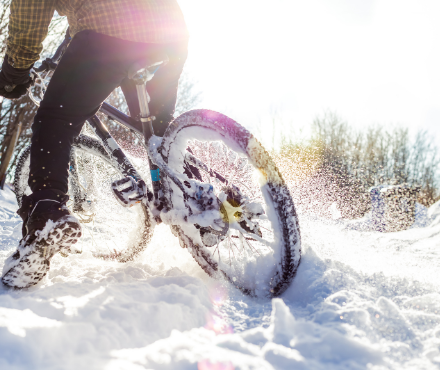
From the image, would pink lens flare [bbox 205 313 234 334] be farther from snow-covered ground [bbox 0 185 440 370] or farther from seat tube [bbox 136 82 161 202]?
seat tube [bbox 136 82 161 202]

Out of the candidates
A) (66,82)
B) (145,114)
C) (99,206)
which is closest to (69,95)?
(66,82)

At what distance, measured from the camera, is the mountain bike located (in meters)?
1.23

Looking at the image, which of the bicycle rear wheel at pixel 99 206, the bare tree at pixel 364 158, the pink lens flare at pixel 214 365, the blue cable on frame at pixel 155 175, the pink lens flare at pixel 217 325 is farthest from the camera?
the bare tree at pixel 364 158

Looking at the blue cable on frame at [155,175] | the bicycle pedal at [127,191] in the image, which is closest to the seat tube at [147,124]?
the blue cable on frame at [155,175]

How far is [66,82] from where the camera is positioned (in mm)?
1194

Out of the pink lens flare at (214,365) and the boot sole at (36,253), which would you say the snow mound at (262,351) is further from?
the boot sole at (36,253)

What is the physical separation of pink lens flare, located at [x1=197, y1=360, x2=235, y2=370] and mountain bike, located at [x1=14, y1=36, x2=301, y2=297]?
61 cm

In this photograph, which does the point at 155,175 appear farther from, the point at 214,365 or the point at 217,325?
the point at 214,365

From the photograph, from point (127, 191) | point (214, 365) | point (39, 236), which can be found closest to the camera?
point (214, 365)

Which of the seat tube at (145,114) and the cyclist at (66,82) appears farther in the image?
the seat tube at (145,114)

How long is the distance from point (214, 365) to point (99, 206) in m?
1.86

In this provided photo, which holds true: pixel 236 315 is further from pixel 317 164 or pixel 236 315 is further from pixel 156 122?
pixel 317 164

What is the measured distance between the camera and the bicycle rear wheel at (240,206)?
3.97ft

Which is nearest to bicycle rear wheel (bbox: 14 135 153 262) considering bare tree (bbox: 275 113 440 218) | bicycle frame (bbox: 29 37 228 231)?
bicycle frame (bbox: 29 37 228 231)
